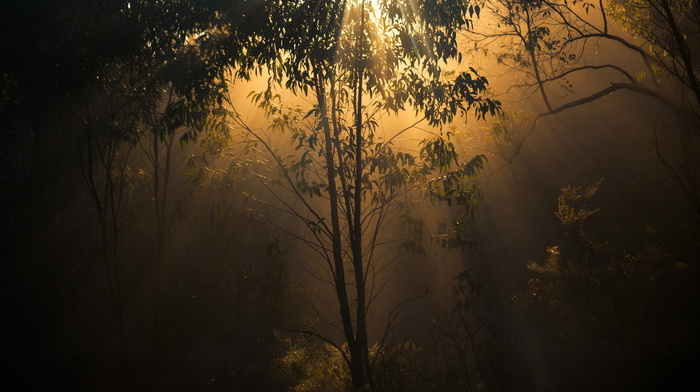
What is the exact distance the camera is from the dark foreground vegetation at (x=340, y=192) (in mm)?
6852

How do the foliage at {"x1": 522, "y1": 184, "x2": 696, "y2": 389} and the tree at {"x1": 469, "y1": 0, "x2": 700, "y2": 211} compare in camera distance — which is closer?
the foliage at {"x1": 522, "y1": 184, "x2": 696, "y2": 389}

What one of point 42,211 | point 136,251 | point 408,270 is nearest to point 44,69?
point 42,211

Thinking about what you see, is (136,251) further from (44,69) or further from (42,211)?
(44,69)

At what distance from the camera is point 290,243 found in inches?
627

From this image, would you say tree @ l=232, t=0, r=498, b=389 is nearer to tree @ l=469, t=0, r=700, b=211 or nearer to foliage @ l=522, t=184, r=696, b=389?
foliage @ l=522, t=184, r=696, b=389

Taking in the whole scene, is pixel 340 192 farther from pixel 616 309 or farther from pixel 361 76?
pixel 616 309

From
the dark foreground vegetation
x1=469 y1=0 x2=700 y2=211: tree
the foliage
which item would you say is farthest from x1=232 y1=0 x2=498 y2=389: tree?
x1=469 y1=0 x2=700 y2=211: tree

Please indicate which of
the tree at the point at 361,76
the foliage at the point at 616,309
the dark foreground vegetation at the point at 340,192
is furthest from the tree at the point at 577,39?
the tree at the point at 361,76

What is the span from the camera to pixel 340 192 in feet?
25.4

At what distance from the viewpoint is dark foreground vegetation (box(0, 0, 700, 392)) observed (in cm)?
685

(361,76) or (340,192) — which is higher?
(361,76)

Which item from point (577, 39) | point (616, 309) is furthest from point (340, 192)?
point (577, 39)

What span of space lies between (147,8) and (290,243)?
8781 millimetres

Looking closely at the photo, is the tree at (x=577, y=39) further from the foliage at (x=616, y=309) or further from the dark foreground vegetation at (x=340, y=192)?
the foliage at (x=616, y=309)
